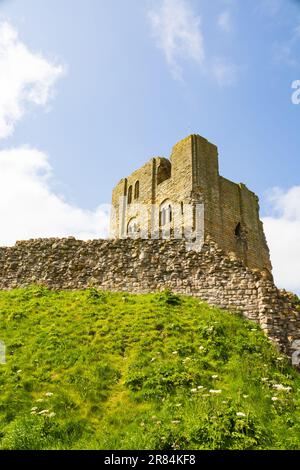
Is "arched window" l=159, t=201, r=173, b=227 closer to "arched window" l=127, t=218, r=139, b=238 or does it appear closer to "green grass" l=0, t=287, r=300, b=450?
"arched window" l=127, t=218, r=139, b=238

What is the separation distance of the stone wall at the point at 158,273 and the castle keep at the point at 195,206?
9.21 meters

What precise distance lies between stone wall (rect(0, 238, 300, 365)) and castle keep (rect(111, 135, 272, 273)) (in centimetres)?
921

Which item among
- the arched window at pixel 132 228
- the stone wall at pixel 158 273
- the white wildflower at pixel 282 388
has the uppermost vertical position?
the arched window at pixel 132 228

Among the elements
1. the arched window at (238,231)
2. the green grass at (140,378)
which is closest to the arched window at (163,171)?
the arched window at (238,231)

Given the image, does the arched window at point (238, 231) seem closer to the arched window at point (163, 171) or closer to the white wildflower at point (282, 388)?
the arched window at point (163, 171)

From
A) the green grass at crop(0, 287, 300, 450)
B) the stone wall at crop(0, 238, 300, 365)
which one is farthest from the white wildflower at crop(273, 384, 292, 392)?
the stone wall at crop(0, 238, 300, 365)

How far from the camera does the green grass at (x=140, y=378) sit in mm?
7816

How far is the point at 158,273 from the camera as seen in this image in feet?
53.9

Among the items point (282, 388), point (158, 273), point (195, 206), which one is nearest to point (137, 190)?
point (195, 206)
